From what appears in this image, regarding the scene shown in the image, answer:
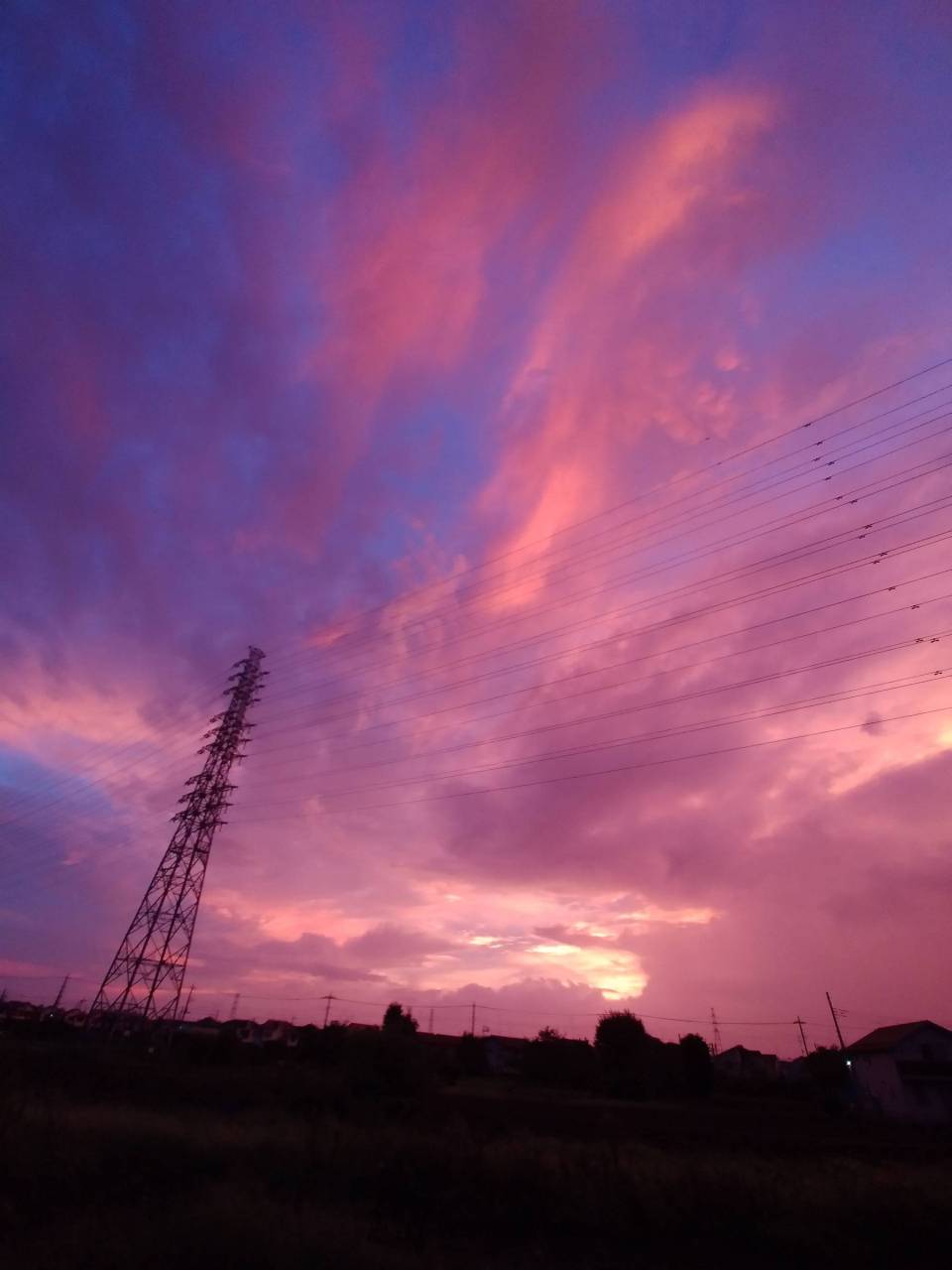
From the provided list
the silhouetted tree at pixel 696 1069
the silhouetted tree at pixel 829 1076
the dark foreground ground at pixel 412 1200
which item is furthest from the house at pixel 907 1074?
the dark foreground ground at pixel 412 1200

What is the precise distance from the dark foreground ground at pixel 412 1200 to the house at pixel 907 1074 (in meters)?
39.5

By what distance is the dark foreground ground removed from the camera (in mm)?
11484

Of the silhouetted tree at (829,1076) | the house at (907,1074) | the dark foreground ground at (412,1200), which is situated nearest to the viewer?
the dark foreground ground at (412,1200)

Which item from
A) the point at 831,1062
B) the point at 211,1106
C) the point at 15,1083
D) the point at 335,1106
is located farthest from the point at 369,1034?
the point at 831,1062

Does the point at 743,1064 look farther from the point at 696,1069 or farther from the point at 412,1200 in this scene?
the point at 412,1200

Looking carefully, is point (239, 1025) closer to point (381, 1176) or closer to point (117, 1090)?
point (117, 1090)

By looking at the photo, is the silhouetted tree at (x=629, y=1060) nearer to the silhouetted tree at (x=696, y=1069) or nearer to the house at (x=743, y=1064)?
the silhouetted tree at (x=696, y=1069)

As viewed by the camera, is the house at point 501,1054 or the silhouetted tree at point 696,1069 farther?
the house at point 501,1054

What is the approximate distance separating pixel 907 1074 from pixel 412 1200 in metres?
58.6

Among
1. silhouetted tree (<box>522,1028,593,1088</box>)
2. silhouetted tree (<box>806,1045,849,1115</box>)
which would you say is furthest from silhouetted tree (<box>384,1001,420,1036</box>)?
silhouetted tree (<box>806,1045,849,1115</box>)

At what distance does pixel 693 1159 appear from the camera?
17.3 metres

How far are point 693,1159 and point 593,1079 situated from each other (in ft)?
202

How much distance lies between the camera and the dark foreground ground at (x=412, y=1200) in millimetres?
11484

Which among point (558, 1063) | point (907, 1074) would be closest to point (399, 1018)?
point (558, 1063)
